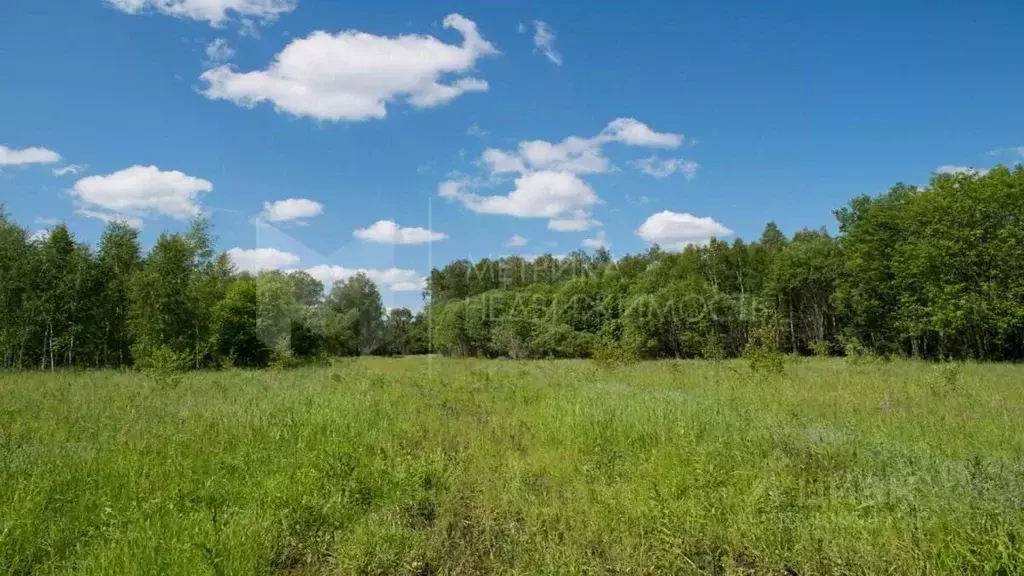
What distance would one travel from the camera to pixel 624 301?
5600 cm

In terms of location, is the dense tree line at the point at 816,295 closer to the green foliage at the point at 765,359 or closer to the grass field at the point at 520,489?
the green foliage at the point at 765,359

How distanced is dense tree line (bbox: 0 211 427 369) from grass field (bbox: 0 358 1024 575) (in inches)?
669

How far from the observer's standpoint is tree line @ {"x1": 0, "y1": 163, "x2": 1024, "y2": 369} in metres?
29.1

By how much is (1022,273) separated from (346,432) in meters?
40.6

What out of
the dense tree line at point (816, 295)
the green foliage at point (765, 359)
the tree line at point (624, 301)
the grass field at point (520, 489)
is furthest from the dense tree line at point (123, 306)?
the dense tree line at point (816, 295)

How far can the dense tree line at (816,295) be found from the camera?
3262cm

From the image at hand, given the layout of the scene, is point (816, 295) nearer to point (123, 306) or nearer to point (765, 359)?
point (765, 359)

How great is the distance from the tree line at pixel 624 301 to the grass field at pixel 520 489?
32.0 feet

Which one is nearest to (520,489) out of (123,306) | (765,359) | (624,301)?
(765,359)

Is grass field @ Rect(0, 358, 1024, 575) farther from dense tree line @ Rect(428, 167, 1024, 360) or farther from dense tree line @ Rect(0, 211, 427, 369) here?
dense tree line @ Rect(0, 211, 427, 369)

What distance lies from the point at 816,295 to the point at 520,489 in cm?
5503

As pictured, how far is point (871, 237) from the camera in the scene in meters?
40.4

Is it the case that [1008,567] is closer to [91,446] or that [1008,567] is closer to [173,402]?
[91,446]

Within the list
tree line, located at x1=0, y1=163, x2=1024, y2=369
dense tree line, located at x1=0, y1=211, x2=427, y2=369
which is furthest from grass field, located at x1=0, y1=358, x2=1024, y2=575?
dense tree line, located at x1=0, y1=211, x2=427, y2=369
